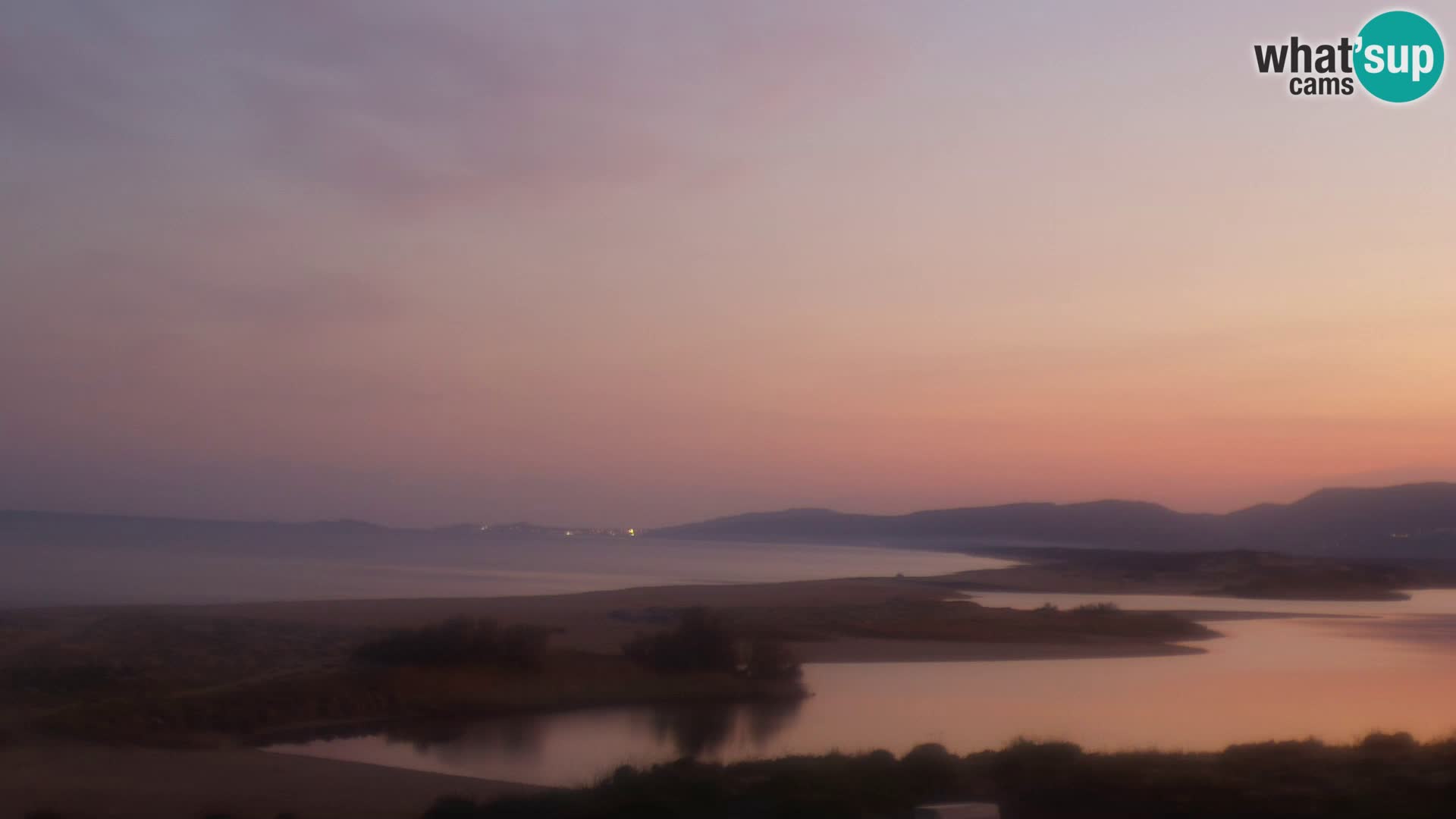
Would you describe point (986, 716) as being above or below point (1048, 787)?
below

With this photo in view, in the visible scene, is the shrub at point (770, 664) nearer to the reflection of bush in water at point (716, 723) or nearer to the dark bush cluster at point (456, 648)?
the reflection of bush in water at point (716, 723)

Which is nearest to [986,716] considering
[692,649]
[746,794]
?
[692,649]

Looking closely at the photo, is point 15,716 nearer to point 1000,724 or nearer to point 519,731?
point 519,731

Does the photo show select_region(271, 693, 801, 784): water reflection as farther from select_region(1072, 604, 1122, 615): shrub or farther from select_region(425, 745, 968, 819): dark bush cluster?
select_region(1072, 604, 1122, 615): shrub

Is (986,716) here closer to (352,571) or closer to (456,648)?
(456,648)

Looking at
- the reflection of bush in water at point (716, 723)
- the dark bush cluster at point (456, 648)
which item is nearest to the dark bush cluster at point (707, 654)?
the reflection of bush in water at point (716, 723)

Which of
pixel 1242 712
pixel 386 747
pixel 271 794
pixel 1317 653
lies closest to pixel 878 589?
pixel 1317 653
